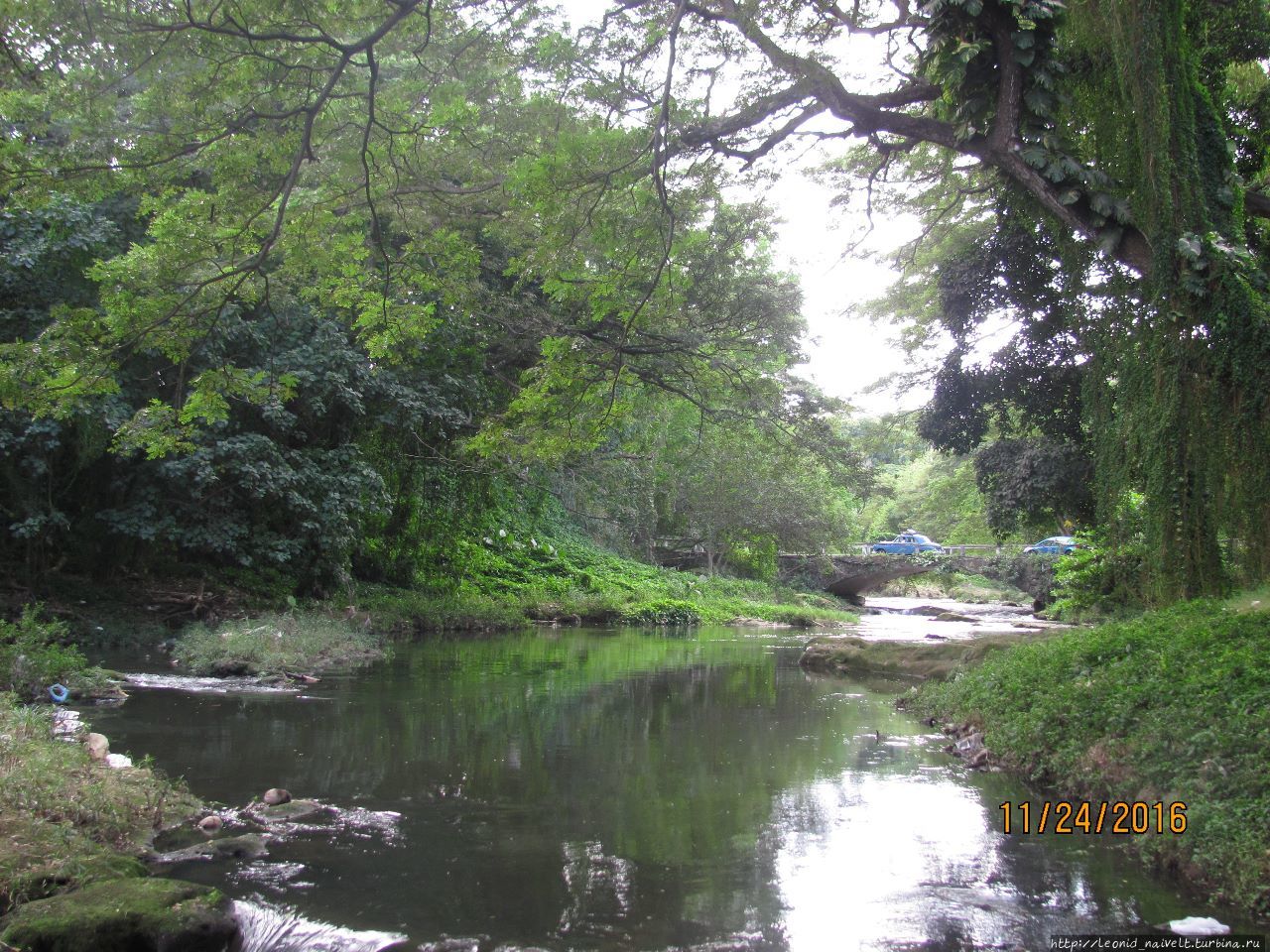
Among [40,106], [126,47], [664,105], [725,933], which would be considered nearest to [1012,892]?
[725,933]

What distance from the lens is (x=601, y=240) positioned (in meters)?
8.08

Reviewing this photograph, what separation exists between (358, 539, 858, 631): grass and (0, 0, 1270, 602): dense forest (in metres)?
4.13

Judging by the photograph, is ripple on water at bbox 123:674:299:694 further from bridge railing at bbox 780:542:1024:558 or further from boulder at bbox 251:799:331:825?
bridge railing at bbox 780:542:1024:558

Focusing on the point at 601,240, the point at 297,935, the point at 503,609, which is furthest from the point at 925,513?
the point at 297,935

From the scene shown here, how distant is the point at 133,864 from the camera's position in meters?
4.12

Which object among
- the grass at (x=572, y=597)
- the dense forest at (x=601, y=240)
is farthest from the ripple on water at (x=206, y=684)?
the grass at (x=572, y=597)

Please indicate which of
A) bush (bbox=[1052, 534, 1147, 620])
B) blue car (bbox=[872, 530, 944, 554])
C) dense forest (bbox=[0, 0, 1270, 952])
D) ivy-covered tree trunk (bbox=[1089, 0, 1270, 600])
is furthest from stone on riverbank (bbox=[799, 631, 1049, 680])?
blue car (bbox=[872, 530, 944, 554])

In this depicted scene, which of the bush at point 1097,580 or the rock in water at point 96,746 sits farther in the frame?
the bush at point 1097,580

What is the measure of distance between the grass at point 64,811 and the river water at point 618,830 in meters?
0.47

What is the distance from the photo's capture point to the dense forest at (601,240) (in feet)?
21.1

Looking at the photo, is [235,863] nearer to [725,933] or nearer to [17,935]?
[17,935]

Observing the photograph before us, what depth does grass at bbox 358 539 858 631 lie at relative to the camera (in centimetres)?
1828
